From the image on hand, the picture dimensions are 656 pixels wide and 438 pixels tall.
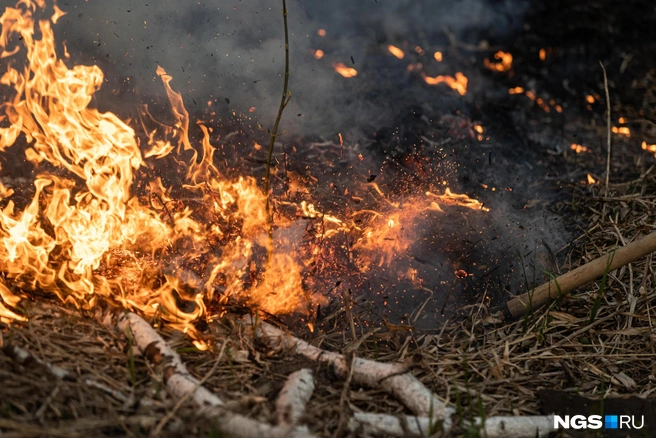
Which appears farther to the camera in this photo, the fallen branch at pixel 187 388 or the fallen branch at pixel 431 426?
the fallen branch at pixel 431 426

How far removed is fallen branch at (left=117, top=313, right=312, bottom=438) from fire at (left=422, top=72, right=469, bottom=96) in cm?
331

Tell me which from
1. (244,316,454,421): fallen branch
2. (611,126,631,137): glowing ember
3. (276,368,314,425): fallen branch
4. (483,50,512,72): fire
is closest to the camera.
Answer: (276,368,314,425): fallen branch

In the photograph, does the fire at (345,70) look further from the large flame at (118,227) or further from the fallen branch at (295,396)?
the fallen branch at (295,396)

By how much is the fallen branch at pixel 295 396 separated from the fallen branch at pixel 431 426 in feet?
0.64

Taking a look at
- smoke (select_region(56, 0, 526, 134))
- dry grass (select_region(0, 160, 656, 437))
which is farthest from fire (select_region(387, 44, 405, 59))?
dry grass (select_region(0, 160, 656, 437))

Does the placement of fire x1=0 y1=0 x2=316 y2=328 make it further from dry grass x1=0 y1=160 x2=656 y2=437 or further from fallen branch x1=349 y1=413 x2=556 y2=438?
fallen branch x1=349 y1=413 x2=556 y2=438

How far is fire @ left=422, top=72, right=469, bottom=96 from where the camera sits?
4938mm

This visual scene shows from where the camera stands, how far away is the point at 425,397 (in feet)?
7.31

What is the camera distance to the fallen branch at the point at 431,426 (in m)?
2.09

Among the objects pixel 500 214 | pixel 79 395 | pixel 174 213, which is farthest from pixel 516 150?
pixel 79 395

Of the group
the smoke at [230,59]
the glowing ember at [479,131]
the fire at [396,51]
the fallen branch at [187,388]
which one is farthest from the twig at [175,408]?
the fire at [396,51]

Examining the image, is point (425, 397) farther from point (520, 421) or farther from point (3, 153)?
point (3, 153)

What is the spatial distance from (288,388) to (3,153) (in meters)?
2.59

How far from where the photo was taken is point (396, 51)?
16.9 feet
